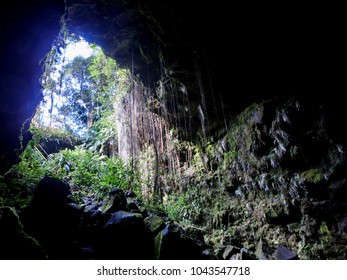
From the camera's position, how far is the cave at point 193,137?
2570mm

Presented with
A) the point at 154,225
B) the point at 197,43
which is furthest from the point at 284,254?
the point at 197,43

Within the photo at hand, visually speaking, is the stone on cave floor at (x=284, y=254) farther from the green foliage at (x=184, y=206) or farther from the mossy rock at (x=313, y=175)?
the green foliage at (x=184, y=206)

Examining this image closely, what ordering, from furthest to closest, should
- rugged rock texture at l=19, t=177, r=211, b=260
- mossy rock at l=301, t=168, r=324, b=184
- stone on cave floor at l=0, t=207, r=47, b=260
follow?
mossy rock at l=301, t=168, r=324, b=184, rugged rock texture at l=19, t=177, r=211, b=260, stone on cave floor at l=0, t=207, r=47, b=260

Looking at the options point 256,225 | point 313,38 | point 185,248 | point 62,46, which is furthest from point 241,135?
point 62,46

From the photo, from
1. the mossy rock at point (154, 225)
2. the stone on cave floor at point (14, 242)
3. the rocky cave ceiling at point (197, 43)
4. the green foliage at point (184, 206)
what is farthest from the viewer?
the green foliage at point (184, 206)

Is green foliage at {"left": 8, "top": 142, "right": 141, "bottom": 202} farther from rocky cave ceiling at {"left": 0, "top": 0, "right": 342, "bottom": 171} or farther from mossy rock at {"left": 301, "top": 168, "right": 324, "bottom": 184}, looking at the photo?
mossy rock at {"left": 301, "top": 168, "right": 324, "bottom": 184}

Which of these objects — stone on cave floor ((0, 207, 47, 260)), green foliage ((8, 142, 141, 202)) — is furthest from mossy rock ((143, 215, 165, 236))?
green foliage ((8, 142, 141, 202))

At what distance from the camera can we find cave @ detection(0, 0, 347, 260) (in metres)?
2.57

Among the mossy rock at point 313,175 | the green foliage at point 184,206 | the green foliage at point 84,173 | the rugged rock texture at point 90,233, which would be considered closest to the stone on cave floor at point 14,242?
the rugged rock texture at point 90,233

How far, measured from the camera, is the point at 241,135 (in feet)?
17.2

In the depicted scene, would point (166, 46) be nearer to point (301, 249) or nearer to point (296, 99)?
point (296, 99)

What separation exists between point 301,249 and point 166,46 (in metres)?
4.29

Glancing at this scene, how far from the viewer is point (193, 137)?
21.1ft

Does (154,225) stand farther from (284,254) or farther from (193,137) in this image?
(193,137)
